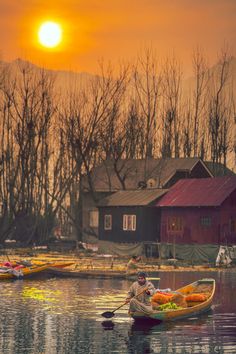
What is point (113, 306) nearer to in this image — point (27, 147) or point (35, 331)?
point (35, 331)

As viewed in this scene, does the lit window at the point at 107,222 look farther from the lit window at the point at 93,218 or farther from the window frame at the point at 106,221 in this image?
the lit window at the point at 93,218

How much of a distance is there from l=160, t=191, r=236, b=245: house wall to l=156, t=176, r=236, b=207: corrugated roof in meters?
0.53

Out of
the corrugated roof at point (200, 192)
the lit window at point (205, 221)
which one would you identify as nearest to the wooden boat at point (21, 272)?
the lit window at point (205, 221)

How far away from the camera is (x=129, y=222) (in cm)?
8769

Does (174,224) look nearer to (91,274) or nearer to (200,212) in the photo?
(200,212)

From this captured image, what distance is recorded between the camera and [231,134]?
121 meters

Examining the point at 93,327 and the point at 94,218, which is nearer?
the point at 93,327

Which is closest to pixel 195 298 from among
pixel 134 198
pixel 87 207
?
pixel 134 198

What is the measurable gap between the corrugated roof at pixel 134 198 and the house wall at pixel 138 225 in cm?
59

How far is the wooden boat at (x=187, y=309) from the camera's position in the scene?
127ft

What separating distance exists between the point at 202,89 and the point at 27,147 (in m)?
29.5

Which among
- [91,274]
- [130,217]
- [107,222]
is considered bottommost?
[91,274]

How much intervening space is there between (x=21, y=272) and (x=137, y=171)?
42.3m

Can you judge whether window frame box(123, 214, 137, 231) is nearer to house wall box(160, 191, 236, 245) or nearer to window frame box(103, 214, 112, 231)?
window frame box(103, 214, 112, 231)
